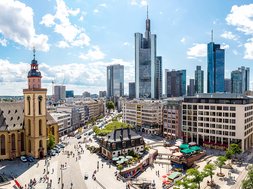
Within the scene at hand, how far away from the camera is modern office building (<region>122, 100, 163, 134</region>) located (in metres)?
135

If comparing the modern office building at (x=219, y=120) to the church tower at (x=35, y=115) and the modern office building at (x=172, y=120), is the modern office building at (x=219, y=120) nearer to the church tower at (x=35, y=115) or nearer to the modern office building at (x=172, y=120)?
the modern office building at (x=172, y=120)

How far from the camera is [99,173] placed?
66.1 m

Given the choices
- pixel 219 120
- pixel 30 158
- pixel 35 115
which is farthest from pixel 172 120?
pixel 30 158

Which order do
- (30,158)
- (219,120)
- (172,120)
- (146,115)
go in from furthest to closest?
1. (146,115)
2. (172,120)
3. (219,120)
4. (30,158)

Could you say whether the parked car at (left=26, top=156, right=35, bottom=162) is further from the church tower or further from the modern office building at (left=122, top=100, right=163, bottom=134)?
the modern office building at (left=122, top=100, right=163, bottom=134)

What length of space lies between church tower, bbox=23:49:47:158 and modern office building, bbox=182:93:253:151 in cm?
6037

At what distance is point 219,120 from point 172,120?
2828 centimetres

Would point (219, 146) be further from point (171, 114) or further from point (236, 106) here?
point (171, 114)

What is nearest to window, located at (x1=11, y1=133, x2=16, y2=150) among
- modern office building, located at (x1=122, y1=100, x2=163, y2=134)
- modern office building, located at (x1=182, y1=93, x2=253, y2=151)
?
modern office building, located at (x1=182, y1=93, x2=253, y2=151)

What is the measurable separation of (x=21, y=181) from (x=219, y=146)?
237 feet

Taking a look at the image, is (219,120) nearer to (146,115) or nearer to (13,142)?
(146,115)

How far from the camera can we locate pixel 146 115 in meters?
140

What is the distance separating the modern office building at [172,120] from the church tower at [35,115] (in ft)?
207

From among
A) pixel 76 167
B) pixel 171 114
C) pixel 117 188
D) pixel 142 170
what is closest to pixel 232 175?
pixel 142 170
